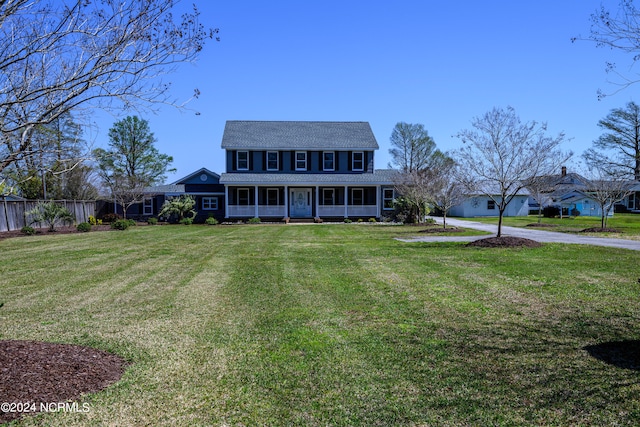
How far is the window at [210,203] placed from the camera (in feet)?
122

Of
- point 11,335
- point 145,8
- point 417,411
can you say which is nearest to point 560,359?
point 417,411

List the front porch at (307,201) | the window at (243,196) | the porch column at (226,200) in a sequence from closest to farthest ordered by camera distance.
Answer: the porch column at (226,200) → the front porch at (307,201) → the window at (243,196)

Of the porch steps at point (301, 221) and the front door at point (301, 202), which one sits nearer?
the porch steps at point (301, 221)

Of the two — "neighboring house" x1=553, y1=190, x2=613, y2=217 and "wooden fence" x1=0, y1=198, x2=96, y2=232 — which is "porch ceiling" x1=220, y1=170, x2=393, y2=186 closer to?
"wooden fence" x1=0, y1=198, x2=96, y2=232

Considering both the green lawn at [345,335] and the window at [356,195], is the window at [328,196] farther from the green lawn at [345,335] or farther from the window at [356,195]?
the green lawn at [345,335]

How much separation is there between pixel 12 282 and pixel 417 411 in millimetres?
9746

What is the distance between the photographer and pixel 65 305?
8.04m

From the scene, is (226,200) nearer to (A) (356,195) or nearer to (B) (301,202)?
(B) (301,202)

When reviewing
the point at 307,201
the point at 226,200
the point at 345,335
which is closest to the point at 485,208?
the point at 307,201

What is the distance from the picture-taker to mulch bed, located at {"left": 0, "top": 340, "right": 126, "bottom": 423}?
13.4 feet

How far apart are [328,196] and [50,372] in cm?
3244

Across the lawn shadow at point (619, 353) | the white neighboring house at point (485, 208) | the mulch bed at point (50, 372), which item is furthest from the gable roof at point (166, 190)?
the lawn shadow at point (619, 353)

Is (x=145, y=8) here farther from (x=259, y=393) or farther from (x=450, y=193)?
(x=450, y=193)

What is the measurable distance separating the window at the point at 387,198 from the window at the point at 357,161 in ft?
8.72
